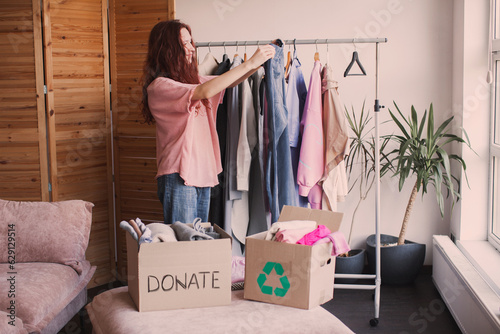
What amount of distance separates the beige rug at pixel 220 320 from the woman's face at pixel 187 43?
1458 millimetres

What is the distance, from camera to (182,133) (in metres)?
2.83

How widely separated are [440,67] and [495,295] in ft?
6.53

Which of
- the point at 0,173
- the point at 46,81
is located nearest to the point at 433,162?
the point at 46,81

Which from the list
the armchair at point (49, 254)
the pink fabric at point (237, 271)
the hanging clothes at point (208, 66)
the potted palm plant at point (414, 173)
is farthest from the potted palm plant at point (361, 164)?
the armchair at point (49, 254)

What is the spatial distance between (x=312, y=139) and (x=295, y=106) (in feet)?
0.79

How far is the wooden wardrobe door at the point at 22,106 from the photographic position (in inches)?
141

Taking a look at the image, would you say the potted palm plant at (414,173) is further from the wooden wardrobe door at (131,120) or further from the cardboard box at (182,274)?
the cardboard box at (182,274)

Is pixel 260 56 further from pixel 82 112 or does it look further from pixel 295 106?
pixel 82 112

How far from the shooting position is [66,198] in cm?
383

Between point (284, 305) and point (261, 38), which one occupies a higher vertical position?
point (261, 38)

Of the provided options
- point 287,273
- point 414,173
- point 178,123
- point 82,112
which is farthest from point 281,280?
point 414,173

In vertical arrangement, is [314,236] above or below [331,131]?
below

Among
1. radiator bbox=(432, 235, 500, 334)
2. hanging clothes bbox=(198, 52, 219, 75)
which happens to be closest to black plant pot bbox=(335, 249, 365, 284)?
radiator bbox=(432, 235, 500, 334)

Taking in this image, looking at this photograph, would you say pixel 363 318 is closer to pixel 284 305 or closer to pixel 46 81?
pixel 284 305
